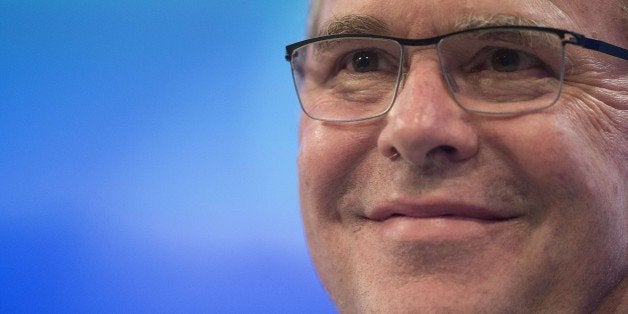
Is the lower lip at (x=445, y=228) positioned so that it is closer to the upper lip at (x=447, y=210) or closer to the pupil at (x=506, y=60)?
the upper lip at (x=447, y=210)

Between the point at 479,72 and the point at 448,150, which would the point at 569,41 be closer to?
the point at 479,72

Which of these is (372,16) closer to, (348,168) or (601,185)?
(348,168)

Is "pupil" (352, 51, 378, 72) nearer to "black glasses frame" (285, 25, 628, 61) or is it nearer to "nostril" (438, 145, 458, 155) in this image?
"black glasses frame" (285, 25, 628, 61)

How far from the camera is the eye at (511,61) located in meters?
0.97

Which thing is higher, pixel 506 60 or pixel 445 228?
pixel 506 60

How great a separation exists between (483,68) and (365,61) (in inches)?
8.6

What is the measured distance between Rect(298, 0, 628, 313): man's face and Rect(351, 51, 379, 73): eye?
4.3 inches

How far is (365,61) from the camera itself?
109cm

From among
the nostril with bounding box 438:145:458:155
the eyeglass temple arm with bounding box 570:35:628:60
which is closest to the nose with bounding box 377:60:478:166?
the nostril with bounding box 438:145:458:155

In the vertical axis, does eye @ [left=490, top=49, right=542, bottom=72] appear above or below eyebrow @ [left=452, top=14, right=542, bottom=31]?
below

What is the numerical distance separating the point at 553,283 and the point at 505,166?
0.19 metres

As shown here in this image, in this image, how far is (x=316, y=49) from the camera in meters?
1.15

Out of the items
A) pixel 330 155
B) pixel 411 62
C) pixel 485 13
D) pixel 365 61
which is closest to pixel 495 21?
pixel 485 13

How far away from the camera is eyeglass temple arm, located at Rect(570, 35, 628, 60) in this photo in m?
0.95
